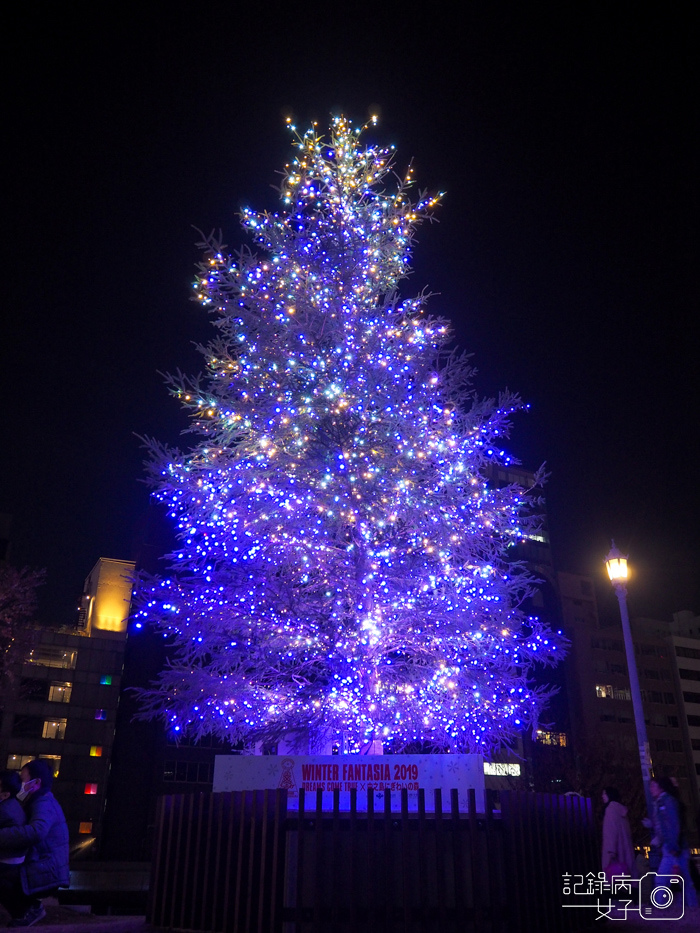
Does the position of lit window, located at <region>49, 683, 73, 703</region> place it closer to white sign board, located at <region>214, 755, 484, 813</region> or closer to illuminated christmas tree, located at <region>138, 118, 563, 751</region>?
illuminated christmas tree, located at <region>138, 118, 563, 751</region>

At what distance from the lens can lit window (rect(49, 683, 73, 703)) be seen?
74875 mm

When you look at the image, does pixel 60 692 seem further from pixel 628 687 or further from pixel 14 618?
pixel 628 687

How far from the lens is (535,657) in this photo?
12.6 metres

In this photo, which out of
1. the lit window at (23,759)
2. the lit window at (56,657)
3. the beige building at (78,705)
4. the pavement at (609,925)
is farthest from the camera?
the lit window at (56,657)

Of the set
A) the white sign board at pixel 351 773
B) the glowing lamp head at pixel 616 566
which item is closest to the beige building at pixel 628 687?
the glowing lamp head at pixel 616 566

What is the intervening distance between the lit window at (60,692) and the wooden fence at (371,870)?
74468mm

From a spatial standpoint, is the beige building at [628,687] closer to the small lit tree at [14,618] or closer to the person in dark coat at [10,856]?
the small lit tree at [14,618]

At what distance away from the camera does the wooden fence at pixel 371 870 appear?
7.02 m

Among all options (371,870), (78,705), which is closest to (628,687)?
(78,705)

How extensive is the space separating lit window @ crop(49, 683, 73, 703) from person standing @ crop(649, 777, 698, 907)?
2960 inches

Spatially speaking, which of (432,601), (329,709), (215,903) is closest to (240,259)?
(432,601)

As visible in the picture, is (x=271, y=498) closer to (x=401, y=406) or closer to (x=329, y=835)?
(x=401, y=406)

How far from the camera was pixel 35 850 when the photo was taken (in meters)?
7.18

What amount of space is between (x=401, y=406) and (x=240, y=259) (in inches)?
169
